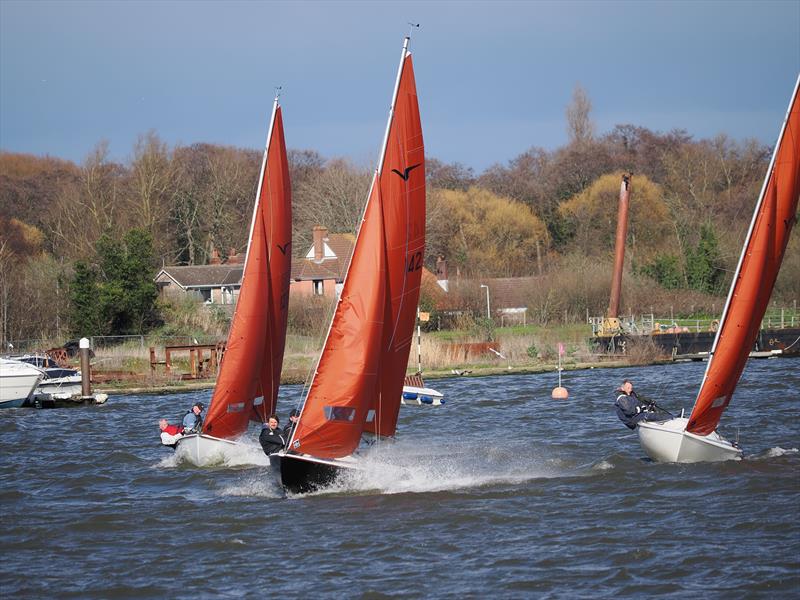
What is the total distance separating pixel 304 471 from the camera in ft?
66.8

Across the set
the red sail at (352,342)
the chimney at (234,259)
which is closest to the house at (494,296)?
the chimney at (234,259)

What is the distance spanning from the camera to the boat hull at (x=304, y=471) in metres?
20.2

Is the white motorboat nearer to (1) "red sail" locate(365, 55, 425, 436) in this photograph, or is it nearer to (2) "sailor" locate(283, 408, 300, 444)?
(2) "sailor" locate(283, 408, 300, 444)

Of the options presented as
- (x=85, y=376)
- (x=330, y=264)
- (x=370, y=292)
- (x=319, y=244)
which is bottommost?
(x=85, y=376)

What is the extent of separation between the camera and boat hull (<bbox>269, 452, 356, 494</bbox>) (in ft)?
66.3

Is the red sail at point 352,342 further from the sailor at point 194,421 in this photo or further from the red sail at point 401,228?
the sailor at point 194,421

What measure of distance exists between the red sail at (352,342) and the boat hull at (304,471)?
6.8 inches

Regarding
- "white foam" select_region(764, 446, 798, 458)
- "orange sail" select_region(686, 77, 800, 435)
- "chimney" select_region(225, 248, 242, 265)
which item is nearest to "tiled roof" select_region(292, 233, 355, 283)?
"chimney" select_region(225, 248, 242, 265)

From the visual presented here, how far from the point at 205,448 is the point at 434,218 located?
60.1m

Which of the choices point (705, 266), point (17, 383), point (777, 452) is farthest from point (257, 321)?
point (705, 266)

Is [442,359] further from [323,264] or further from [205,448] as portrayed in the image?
[205,448]

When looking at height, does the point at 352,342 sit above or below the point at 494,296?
below

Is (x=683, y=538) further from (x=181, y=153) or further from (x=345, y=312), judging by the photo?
(x=181, y=153)

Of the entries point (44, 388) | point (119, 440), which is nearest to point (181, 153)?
point (44, 388)
